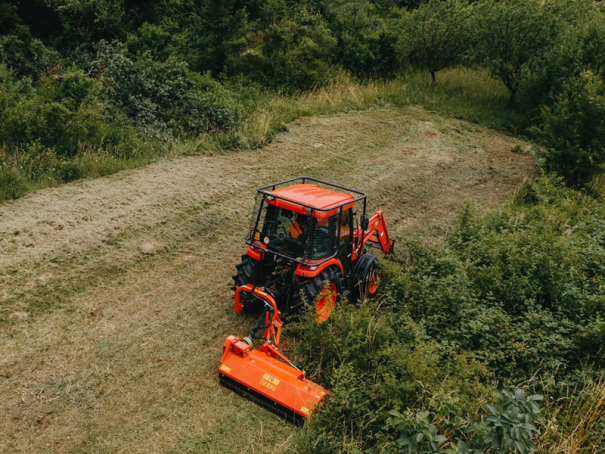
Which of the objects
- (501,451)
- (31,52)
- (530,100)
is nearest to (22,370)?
(501,451)

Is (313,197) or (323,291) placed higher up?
(313,197)

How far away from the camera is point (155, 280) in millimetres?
8477

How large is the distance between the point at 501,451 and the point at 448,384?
110 cm

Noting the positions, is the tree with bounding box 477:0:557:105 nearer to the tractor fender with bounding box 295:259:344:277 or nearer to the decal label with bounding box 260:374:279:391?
the tractor fender with bounding box 295:259:344:277

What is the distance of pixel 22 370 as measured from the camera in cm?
645

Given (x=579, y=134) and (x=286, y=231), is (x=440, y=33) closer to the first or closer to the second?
(x=579, y=134)

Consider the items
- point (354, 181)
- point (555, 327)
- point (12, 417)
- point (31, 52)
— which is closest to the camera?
point (12, 417)

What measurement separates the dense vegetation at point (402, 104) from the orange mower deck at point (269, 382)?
0.92 feet

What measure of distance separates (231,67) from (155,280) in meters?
10.6

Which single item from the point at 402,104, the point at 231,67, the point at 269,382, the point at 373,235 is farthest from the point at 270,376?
the point at 402,104

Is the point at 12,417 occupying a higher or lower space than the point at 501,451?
lower

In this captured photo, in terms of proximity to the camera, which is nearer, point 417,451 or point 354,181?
point 417,451

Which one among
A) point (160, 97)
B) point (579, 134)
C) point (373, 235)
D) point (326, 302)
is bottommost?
point (326, 302)

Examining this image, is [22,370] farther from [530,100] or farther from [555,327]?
[530,100]
